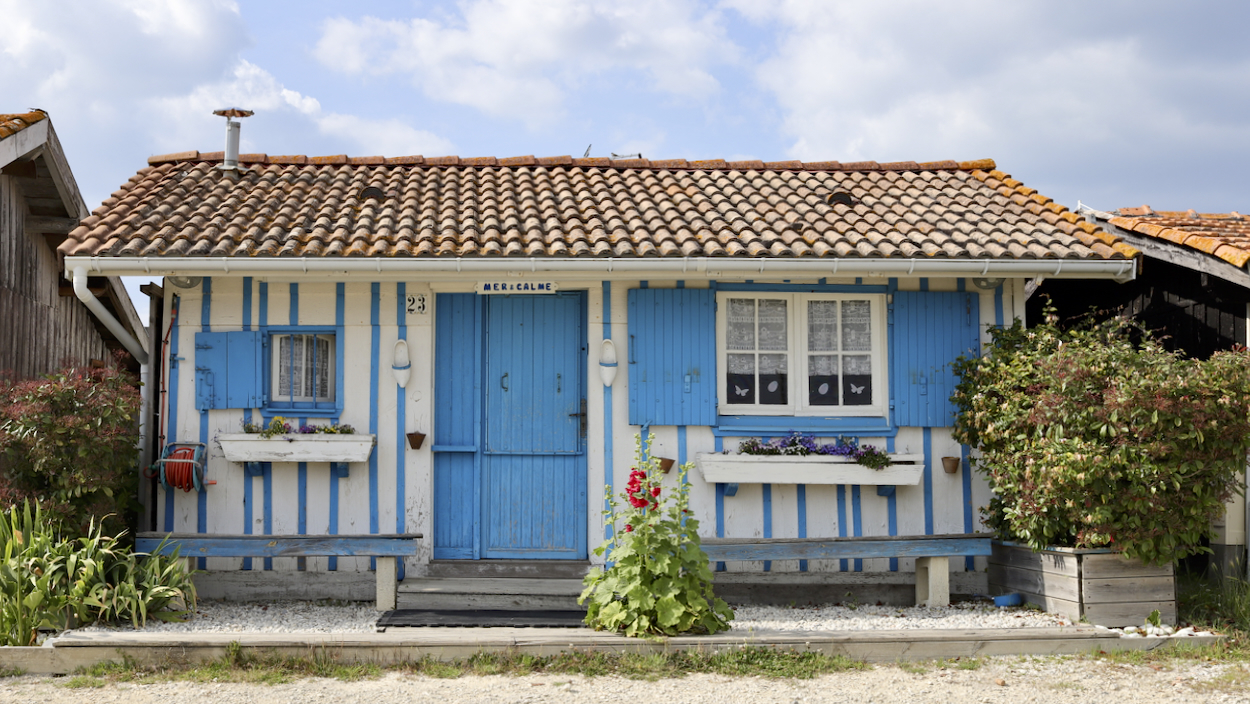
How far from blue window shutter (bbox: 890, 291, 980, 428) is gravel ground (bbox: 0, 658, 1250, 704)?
85.3 inches

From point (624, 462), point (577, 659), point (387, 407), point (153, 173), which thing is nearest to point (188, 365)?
point (387, 407)

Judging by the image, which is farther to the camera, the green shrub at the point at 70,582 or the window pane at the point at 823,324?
the window pane at the point at 823,324

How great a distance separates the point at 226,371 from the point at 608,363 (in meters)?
2.84

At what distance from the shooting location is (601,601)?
18.5 ft

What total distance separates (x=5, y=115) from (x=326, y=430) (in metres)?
4.75

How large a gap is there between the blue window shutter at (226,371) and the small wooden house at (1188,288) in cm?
617

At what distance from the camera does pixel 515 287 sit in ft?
22.9

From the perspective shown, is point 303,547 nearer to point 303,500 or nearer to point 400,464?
point 303,500

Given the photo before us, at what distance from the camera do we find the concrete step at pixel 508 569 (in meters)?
6.81

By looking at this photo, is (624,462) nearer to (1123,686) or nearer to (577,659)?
(577,659)

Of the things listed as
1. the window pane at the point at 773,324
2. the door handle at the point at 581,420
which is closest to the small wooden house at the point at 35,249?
the door handle at the point at 581,420

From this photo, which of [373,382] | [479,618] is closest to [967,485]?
[479,618]

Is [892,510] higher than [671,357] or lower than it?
lower

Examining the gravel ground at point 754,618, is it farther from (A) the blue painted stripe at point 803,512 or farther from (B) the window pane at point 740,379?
(B) the window pane at point 740,379
